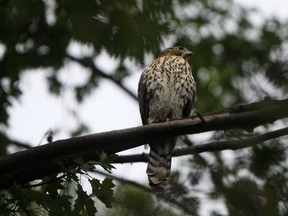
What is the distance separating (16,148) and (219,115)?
16.2ft

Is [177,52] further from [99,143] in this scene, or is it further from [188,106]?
[99,143]

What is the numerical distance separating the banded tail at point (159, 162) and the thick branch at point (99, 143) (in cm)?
131

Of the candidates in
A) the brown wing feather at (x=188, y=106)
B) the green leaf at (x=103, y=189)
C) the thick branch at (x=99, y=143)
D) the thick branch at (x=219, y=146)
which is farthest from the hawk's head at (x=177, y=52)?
the green leaf at (x=103, y=189)

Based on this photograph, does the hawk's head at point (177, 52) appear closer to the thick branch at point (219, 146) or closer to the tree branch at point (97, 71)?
the tree branch at point (97, 71)

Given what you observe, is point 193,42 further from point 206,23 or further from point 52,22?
point 52,22

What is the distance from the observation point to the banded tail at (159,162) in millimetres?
5391

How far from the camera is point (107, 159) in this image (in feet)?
12.5

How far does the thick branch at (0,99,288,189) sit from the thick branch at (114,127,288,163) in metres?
0.16

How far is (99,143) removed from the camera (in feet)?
12.9

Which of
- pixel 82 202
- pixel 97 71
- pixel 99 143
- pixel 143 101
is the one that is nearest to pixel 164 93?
pixel 143 101

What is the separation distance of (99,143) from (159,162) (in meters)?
1.79

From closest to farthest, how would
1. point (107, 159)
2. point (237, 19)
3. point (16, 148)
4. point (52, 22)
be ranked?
point (107, 159) < point (52, 22) < point (16, 148) < point (237, 19)

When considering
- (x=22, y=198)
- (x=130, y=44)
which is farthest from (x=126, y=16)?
(x=22, y=198)

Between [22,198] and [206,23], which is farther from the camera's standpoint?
[206,23]
